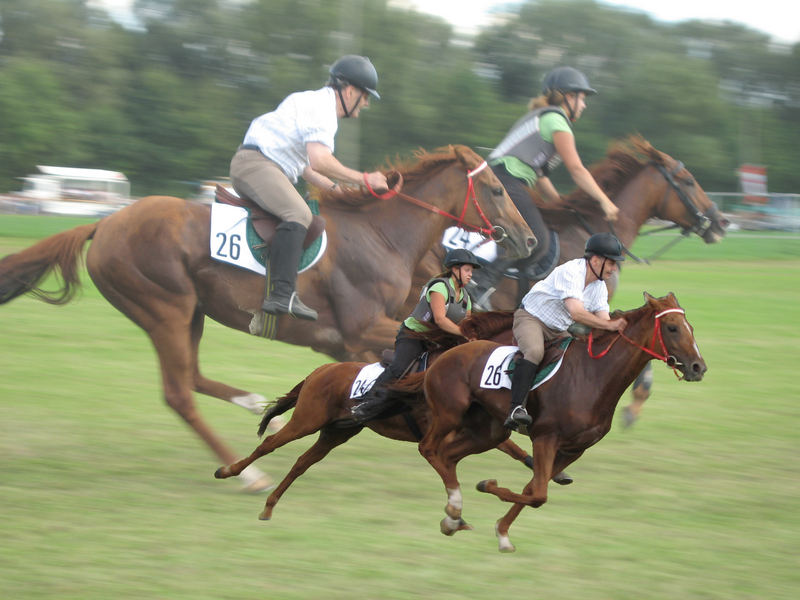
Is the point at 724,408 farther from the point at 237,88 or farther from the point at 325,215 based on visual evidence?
the point at 237,88

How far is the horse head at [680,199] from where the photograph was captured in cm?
904

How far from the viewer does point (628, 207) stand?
29.1 ft

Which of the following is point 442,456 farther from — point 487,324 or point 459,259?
point 459,259

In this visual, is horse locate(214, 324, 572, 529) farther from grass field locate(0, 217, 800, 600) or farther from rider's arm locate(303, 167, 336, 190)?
Answer: rider's arm locate(303, 167, 336, 190)

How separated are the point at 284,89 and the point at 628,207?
56.0 metres

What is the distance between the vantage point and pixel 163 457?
754cm

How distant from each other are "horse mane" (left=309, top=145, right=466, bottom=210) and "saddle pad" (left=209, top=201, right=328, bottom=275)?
2.46 ft

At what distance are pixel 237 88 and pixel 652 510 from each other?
61.7 m

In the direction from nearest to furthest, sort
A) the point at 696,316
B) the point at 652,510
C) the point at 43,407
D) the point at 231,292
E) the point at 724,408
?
the point at 652,510
the point at 231,292
the point at 43,407
the point at 724,408
the point at 696,316

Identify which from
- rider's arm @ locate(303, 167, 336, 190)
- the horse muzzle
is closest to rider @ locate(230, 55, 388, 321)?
rider's arm @ locate(303, 167, 336, 190)

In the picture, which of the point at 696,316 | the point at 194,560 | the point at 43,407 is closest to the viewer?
the point at 194,560

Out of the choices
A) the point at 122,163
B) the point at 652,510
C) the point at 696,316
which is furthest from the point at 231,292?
the point at 122,163

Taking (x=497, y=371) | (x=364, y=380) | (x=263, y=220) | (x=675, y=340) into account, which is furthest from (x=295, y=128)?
(x=675, y=340)

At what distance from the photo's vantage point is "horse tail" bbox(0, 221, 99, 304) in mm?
7777
